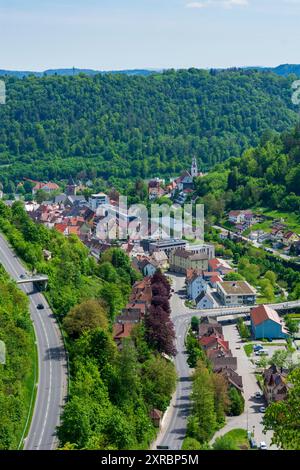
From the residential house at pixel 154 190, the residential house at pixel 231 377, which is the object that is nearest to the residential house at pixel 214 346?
the residential house at pixel 231 377

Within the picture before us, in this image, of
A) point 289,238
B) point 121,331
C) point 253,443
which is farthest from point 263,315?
point 289,238

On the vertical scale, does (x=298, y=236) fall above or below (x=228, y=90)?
below

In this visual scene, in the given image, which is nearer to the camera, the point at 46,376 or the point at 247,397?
the point at 46,376

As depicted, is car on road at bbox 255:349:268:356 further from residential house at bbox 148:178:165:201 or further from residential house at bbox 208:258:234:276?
residential house at bbox 148:178:165:201

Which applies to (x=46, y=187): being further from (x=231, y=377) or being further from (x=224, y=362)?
(x=231, y=377)

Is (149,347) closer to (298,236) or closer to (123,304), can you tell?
(123,304)

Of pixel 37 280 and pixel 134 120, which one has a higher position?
pixel 134 120
